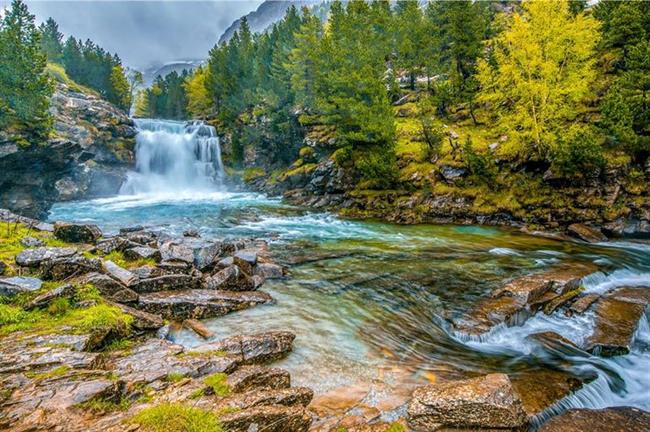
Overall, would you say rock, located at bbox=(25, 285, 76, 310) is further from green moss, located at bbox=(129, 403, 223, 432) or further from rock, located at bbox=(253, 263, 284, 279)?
rock, located at bbox=(253, 263, 284, 279)

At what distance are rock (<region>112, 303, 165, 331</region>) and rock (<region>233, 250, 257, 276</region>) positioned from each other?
428 cm

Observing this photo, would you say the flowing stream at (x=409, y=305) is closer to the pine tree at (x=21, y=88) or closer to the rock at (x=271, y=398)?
the rock at (x=271, y=398)

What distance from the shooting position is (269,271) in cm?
1370

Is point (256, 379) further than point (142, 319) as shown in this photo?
No

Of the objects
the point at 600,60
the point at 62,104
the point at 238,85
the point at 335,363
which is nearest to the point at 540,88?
the point at 600,60

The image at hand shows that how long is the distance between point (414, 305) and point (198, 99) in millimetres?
77387

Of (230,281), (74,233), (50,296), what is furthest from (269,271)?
(74,233)

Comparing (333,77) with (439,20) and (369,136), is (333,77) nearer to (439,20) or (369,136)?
(369,136)

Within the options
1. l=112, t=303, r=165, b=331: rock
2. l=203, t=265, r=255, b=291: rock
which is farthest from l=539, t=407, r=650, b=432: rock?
l=203, t=265, r=255, b=291: rock

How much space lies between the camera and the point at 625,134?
21.4 metres

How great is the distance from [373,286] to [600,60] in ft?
110

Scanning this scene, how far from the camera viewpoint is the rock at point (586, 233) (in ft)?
64.9

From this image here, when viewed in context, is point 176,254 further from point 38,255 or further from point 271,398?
point 271,398

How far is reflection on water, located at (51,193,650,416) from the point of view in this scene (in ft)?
25.0
